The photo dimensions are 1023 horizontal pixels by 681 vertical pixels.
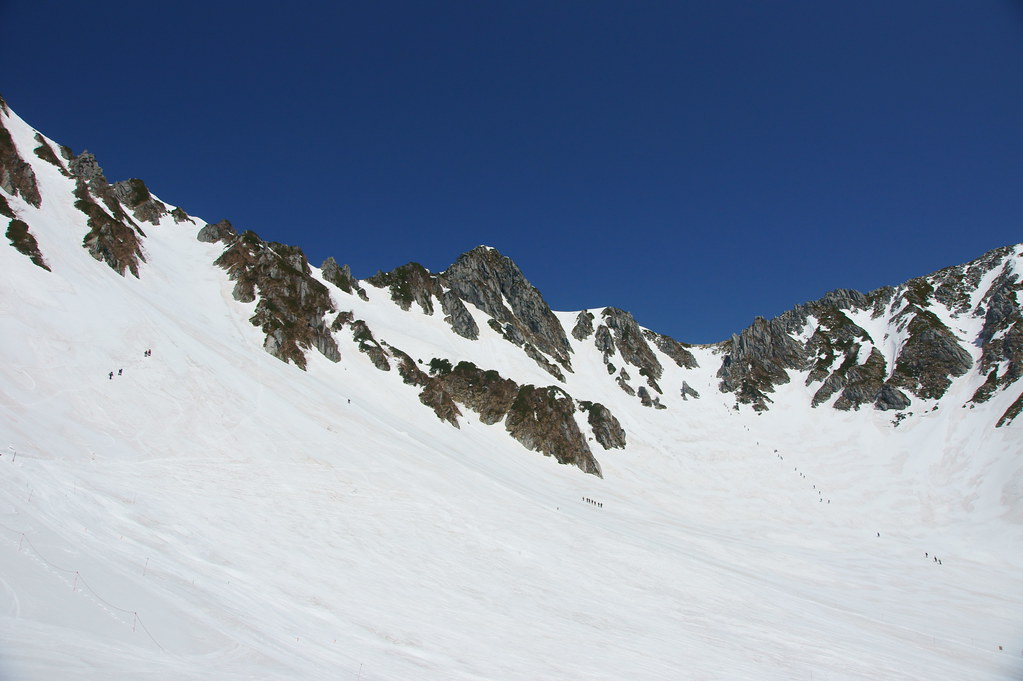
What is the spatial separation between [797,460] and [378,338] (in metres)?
82.4

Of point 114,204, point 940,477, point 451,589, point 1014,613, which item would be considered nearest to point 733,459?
point 940,477

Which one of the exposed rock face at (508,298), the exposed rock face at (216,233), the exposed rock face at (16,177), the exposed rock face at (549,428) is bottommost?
the exposed rock face at (549,428)

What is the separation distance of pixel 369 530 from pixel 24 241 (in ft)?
157

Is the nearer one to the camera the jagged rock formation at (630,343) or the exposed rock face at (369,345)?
the exposed rock face at (369,345)

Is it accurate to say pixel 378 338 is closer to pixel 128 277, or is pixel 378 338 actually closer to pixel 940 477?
pixel 128 277

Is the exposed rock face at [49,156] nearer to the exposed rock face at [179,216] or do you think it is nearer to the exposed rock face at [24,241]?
the exposed rock face at [179,216]

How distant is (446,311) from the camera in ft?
398

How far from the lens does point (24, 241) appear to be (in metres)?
48.3

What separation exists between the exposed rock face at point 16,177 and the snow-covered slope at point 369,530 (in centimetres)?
74

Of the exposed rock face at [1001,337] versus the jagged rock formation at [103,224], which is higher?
the exposed rock face at [1001,337]

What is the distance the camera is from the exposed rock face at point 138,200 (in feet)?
324

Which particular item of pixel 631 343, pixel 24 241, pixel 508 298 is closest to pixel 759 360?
pixel 631 343

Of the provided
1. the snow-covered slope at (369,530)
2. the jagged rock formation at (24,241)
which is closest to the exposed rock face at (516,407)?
the snow-covered slope at (369,530)

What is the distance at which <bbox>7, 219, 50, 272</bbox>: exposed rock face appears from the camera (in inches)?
1836
